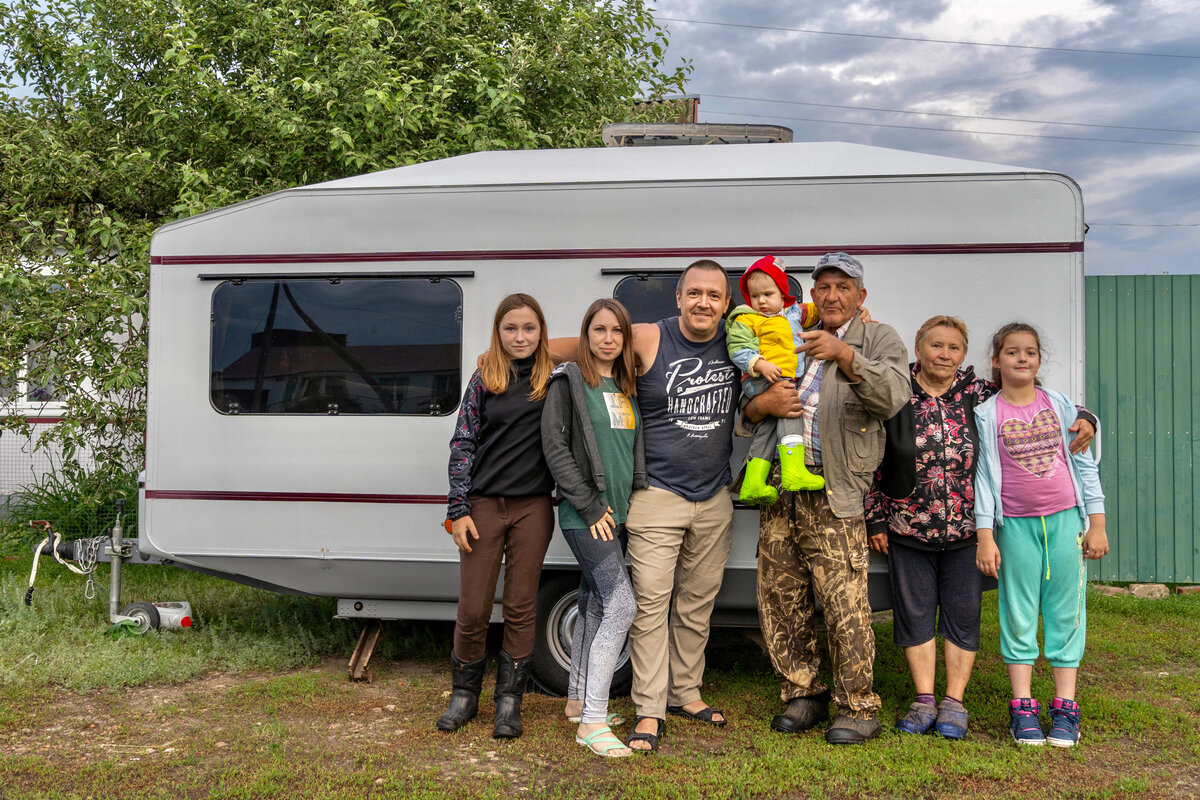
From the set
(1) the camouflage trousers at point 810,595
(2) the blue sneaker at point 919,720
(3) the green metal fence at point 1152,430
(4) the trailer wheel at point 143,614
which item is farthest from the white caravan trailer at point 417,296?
(3) the green metal fence at point 1152,430

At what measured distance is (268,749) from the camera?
4125mm

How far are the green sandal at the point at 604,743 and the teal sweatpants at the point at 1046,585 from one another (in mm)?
1804

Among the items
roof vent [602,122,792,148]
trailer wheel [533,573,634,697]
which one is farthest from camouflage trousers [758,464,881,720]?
roof vent [602,122,792,148]

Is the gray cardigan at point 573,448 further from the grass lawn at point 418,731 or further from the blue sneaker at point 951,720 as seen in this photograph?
the blue sneaker at point 951,720

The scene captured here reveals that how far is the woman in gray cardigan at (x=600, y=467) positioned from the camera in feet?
13.0

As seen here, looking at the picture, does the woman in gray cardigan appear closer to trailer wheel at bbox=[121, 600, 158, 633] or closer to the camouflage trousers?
the camouflage trousers

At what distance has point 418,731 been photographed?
4.37 metres

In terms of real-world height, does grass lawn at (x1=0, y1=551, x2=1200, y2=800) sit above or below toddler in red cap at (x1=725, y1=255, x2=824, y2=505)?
below

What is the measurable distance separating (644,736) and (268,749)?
1720 millimetres

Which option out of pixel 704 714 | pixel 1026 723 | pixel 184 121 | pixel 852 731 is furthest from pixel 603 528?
pixel 184 121

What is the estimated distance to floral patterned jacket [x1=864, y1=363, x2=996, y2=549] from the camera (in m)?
4.06

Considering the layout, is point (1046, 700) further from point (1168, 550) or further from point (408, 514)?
point (408, 514)

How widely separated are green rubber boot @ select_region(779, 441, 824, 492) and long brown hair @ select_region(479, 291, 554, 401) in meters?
1.12

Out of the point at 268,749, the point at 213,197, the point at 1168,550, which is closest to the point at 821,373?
the point at 268,749
